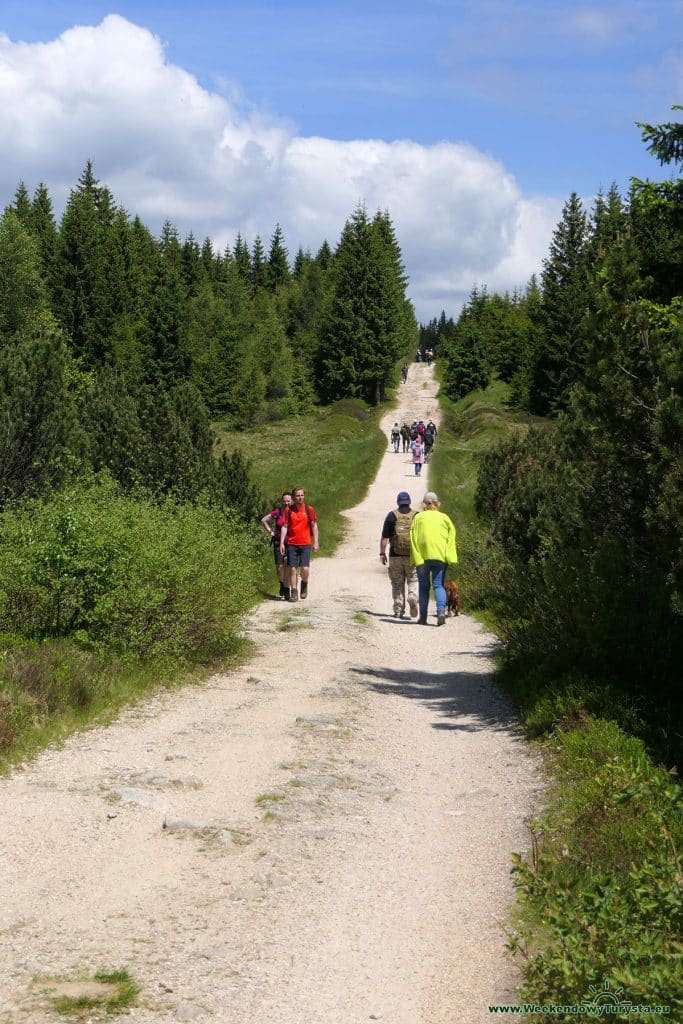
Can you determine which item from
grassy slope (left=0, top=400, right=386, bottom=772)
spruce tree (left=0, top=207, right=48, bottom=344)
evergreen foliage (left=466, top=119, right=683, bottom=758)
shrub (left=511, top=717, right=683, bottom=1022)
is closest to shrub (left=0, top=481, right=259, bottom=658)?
grassy slope (left=0, top=400, right=386, bottom=772)

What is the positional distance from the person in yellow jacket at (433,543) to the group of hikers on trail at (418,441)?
82.8ft

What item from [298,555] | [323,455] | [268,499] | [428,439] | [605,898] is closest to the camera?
[605,898]

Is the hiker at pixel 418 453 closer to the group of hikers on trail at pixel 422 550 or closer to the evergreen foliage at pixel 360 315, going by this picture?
the group of hikers on trail at pixel 422 550

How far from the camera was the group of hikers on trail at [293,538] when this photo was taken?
1656cm

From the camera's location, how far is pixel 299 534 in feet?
54.4

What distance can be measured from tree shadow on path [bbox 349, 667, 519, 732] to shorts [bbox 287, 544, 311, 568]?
5.14 m

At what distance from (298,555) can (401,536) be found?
2.15 m

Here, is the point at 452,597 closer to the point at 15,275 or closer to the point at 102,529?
the point at 102,529

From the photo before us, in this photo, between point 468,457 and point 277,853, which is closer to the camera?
point 277,853

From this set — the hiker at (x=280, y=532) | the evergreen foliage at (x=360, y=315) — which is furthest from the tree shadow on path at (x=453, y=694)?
the evergreen foliage at (x=360, y=315)

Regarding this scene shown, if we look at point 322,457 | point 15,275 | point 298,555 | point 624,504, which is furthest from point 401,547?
point 15,275

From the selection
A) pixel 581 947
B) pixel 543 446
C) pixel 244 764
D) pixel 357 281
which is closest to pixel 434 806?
pixel 244 764

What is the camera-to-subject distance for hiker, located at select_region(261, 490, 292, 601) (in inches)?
666

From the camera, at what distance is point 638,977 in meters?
3.54
